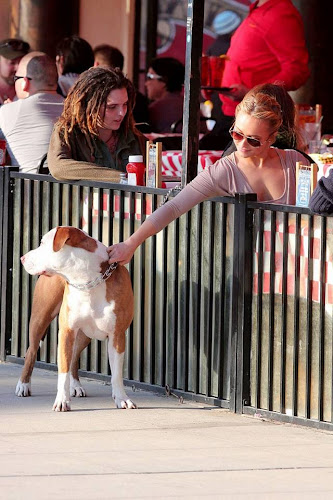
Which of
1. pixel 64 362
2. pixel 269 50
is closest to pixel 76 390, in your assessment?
pixel 64 362

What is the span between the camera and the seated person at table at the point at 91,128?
752cm

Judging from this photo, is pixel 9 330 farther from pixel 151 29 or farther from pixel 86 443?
pixel 151 29

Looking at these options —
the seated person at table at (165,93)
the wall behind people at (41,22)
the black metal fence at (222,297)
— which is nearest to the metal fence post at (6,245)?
the black metal fence at (222,297)

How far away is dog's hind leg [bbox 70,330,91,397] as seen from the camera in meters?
7.12

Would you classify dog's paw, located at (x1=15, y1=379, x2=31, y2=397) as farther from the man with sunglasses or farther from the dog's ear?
the man with sunglasses

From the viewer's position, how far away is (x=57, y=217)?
7719 mm

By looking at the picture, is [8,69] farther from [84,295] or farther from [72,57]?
[84,295]

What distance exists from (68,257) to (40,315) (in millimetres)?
702

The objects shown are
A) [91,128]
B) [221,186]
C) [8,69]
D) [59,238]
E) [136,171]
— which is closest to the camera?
[59,238]

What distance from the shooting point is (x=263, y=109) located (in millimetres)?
6664

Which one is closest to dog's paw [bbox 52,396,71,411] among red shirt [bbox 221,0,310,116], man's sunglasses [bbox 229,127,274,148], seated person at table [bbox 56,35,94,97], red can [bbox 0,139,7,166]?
man's sunglasses [bbox 229,127,274,148]

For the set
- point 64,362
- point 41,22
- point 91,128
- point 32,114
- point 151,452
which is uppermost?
point 41,22

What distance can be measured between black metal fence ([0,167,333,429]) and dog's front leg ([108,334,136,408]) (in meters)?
0.41

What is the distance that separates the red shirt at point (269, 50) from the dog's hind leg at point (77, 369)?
361 centimetres
